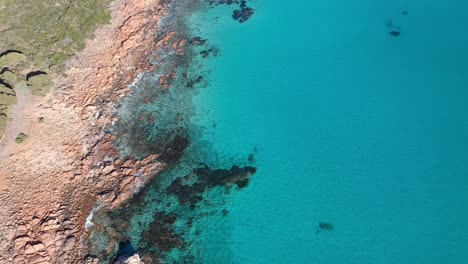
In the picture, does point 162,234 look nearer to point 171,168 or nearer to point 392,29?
point 171,168

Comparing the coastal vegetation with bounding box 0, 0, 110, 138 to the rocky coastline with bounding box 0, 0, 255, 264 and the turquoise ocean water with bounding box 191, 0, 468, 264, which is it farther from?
the turquoise ocean water with bounding box 191, 0, 468, 264

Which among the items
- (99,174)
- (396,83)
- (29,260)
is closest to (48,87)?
(99,174)

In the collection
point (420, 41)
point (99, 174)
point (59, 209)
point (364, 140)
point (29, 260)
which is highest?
point (420, 41)

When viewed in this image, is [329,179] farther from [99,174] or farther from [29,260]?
[29,260]

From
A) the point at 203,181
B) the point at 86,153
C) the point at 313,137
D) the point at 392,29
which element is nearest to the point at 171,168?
the point at 203,181

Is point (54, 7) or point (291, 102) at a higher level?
point (54, 7)

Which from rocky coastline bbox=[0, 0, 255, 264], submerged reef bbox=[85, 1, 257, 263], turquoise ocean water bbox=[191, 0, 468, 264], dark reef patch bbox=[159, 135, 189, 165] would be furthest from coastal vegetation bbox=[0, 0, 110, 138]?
dark reef patch bbox=[159, 135, 189, 165]
